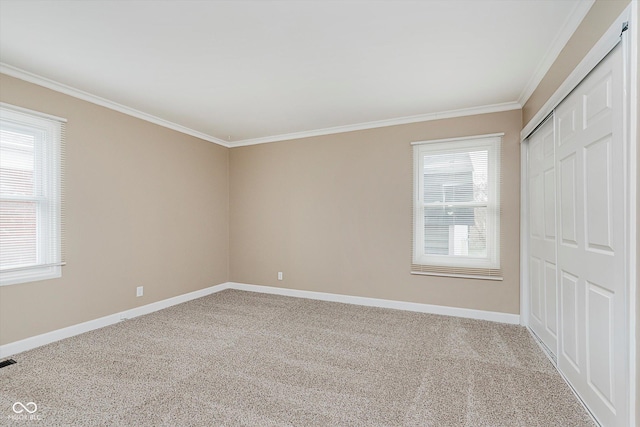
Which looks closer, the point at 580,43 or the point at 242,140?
the point at 580,43

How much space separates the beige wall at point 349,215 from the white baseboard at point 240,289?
81mm

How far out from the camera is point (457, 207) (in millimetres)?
3939

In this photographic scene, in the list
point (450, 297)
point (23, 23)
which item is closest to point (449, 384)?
point (450, 297)

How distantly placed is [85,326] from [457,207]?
14.9 feet

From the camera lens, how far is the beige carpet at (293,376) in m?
1.96

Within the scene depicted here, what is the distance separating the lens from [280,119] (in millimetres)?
4238

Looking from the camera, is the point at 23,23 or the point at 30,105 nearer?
the point at 23,23

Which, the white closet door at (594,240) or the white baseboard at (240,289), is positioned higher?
the white closet door at (594,240)

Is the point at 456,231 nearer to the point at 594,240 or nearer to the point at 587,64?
the point at 594,240

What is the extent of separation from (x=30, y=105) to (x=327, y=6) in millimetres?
2998

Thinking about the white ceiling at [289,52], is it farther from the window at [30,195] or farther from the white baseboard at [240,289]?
the white baseboard at [240,289]

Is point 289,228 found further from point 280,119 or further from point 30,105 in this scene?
point 30,105

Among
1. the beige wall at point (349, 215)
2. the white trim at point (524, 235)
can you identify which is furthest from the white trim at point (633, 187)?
the beige wall at point (349, 215)

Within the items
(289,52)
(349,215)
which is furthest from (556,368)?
(289,52)
